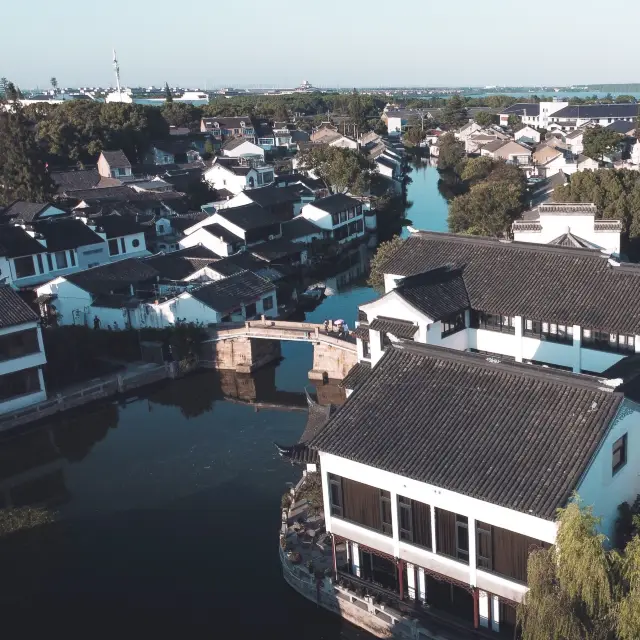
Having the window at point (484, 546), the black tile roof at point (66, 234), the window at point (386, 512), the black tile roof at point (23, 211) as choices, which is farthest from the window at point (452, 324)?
the black tile roof at point (23, 211)

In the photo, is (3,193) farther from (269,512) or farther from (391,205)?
(269,512)

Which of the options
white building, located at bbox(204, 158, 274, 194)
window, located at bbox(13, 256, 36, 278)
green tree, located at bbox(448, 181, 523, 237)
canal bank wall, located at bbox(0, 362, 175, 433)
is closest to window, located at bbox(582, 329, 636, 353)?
canal bank wall, located at bbox(0, 362, 175, 433)

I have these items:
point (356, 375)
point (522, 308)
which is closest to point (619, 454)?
point (522, 308)

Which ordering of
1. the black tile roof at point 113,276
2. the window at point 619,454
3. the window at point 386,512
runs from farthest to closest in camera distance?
the black tile roof at point 113,276 → the window at point 386,512 → the window at point 619,454

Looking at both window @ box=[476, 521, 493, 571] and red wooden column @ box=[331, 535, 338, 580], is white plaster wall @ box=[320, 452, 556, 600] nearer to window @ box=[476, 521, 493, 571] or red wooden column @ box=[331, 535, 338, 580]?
window @ box=[476, 521, 493, 571]

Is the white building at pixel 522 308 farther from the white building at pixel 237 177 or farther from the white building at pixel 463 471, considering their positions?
the white building at pixel 237 177

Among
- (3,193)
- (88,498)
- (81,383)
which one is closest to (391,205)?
(3,193)
